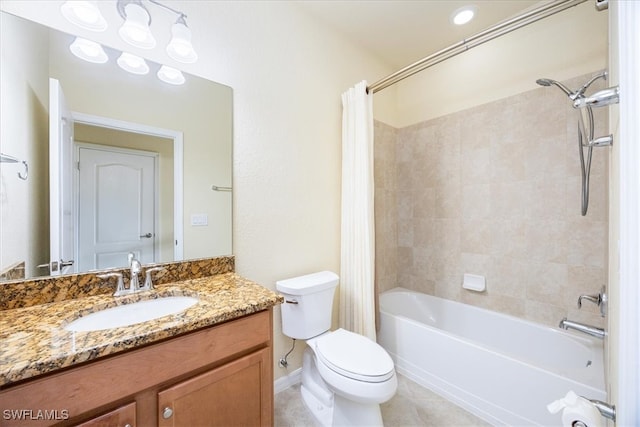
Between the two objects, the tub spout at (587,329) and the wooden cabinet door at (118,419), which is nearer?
the wooden cabinet door at (118,419)

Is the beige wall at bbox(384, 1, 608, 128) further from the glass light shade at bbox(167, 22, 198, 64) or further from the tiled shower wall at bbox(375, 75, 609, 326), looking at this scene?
the glass light shade at bbox(167, 22, 198, 64)

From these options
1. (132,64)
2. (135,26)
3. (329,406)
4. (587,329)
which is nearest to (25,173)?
(132,64)

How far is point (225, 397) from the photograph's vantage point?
91 cm

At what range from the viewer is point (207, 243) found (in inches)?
56.0

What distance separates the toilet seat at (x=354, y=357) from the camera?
1206mm

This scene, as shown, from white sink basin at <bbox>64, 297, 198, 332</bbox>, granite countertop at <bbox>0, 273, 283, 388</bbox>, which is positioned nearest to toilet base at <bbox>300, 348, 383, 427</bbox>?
granite countertop at <bbox>0, 273, 283, 388</bbox>

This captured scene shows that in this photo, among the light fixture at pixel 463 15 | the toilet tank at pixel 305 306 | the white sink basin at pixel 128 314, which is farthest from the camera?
the light fixture at pixel 463 15

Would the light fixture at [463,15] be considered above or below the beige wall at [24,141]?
above

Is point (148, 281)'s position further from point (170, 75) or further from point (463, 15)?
point (463, 15)

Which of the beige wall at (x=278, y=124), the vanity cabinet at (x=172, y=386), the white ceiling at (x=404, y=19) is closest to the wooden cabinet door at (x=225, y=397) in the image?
the vanity cabinet at (x=172, y=386)

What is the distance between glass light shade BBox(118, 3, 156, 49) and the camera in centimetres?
109

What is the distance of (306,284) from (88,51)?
1.55m

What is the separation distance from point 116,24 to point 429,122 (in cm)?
234

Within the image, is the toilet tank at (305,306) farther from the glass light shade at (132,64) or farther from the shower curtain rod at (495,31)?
the shower curtain rod at (495,31)
